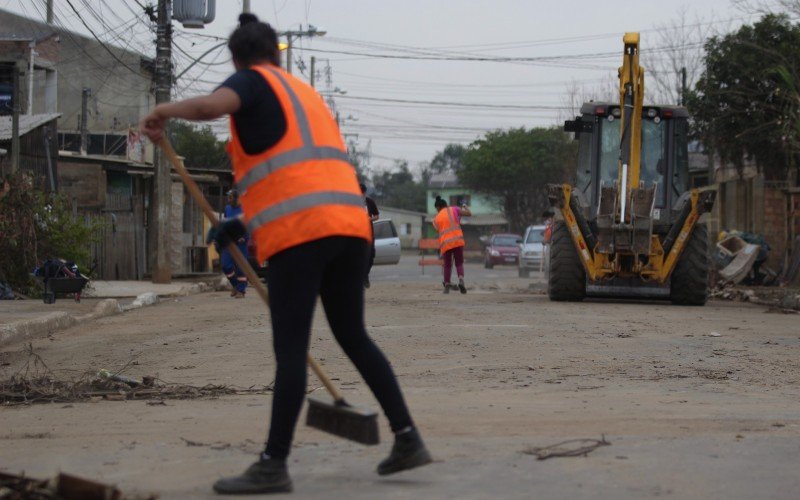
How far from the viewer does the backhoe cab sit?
17.2m

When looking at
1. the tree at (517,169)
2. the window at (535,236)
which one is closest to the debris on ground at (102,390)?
the window at (535,236)

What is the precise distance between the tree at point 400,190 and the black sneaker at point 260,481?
11236cm

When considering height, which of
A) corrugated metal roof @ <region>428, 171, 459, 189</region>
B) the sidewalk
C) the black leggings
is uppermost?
corrugated metal roof @ <region>428, 171, 459, 189</region>

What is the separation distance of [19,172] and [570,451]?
48.4 feet

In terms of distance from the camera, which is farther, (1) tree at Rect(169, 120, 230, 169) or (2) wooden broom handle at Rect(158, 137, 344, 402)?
(1) tree at Rect(169, 120, 230, 169)

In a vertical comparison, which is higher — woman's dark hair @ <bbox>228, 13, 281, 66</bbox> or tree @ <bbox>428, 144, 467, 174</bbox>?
tree @ <bbox>428, 144, 467, 174</bbox>

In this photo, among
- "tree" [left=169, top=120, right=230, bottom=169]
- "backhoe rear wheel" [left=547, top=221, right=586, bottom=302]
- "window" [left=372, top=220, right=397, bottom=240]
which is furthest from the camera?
"tree" [left=169, top=120, right=230, bottom=169]

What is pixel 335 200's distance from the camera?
457 cm

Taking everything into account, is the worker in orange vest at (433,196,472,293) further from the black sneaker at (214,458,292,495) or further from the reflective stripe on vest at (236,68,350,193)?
the black sneaker at (214,458,292,495)

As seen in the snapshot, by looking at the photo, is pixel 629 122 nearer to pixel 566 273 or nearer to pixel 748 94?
pixel 566 273

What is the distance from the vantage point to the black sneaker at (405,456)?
4598mm

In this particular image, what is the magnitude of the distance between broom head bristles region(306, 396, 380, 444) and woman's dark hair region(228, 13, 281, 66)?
1413 millimetres

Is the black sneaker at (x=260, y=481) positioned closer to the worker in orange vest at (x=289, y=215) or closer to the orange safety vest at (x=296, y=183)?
the worker in orange vest at (x=289, y=215)

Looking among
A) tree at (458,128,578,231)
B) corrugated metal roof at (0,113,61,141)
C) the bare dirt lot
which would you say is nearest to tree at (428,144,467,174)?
tree at (458,128,578,231)
